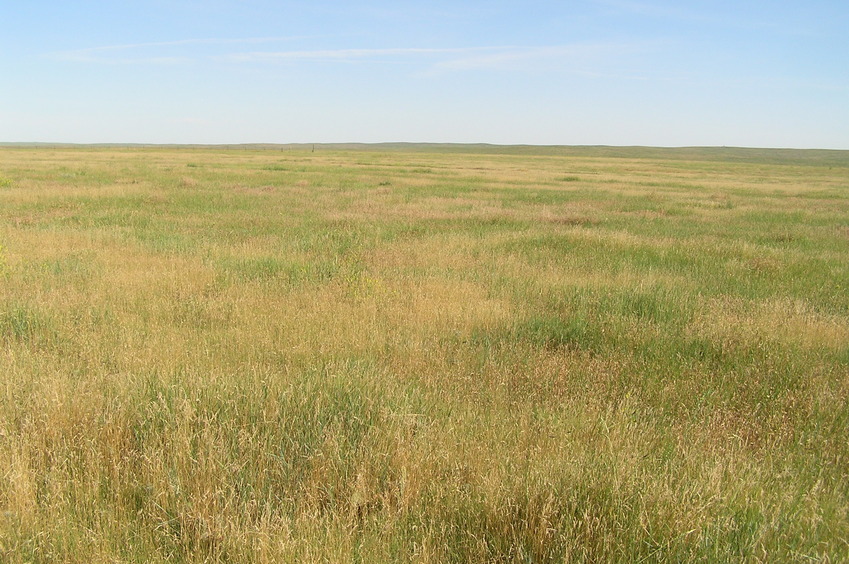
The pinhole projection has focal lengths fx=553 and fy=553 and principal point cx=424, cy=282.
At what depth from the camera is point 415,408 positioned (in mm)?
4023

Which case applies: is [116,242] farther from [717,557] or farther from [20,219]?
[717,557]

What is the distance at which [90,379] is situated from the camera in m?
4.21

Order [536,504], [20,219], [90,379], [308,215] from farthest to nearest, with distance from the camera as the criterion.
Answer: [308,215]
[20,219]
[90,379]
[536,504]

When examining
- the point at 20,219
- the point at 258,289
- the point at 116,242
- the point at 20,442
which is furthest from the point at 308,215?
the point at 20,442

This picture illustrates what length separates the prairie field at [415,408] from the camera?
2643mm

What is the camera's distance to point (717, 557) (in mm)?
2453

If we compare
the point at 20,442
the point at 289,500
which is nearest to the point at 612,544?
the point at 289,500

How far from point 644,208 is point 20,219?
2045 cm

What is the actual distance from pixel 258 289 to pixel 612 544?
608cm

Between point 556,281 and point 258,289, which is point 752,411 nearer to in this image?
point 556,281

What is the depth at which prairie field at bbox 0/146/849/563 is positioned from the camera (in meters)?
2.64

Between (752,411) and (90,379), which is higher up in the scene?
(90,379)

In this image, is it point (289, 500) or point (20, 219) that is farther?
point (20, 219)

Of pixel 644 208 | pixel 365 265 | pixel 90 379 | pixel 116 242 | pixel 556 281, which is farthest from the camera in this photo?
pixel 644 208
